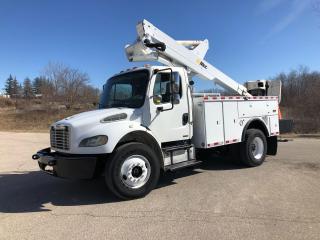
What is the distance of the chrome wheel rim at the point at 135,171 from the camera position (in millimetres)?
6332

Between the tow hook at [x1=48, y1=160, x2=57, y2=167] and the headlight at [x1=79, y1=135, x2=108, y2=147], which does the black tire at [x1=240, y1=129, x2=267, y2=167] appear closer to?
the headlight at [x1=79, y1=135, x2=108, y2=147]

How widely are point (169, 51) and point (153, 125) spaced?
2.07 m

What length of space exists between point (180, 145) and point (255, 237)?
3.40 meters

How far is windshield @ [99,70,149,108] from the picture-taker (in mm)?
7031

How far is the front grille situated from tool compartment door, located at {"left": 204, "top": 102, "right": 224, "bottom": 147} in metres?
3.20

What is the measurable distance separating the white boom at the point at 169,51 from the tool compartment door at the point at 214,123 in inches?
45.6

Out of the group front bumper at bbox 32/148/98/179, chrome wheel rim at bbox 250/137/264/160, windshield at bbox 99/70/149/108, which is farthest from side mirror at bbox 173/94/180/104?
chrome wheel rim at bbox 250/137/264/160

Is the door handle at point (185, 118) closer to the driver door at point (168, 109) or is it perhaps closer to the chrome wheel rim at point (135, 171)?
the driver door at point (168, 109)

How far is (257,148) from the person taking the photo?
30.8 feet

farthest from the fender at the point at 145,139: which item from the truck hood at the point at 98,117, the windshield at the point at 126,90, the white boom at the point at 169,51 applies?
the white boom at the point at 169,51

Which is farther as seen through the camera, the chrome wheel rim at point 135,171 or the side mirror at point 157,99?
the side mirror at point 157,99

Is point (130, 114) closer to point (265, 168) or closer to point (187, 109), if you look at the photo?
point (187, 109)

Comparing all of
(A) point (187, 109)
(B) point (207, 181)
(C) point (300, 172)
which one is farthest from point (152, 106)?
(C) point (300, 172)

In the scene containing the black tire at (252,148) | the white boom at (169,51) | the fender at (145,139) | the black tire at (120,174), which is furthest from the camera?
the black tire at (252,148)
